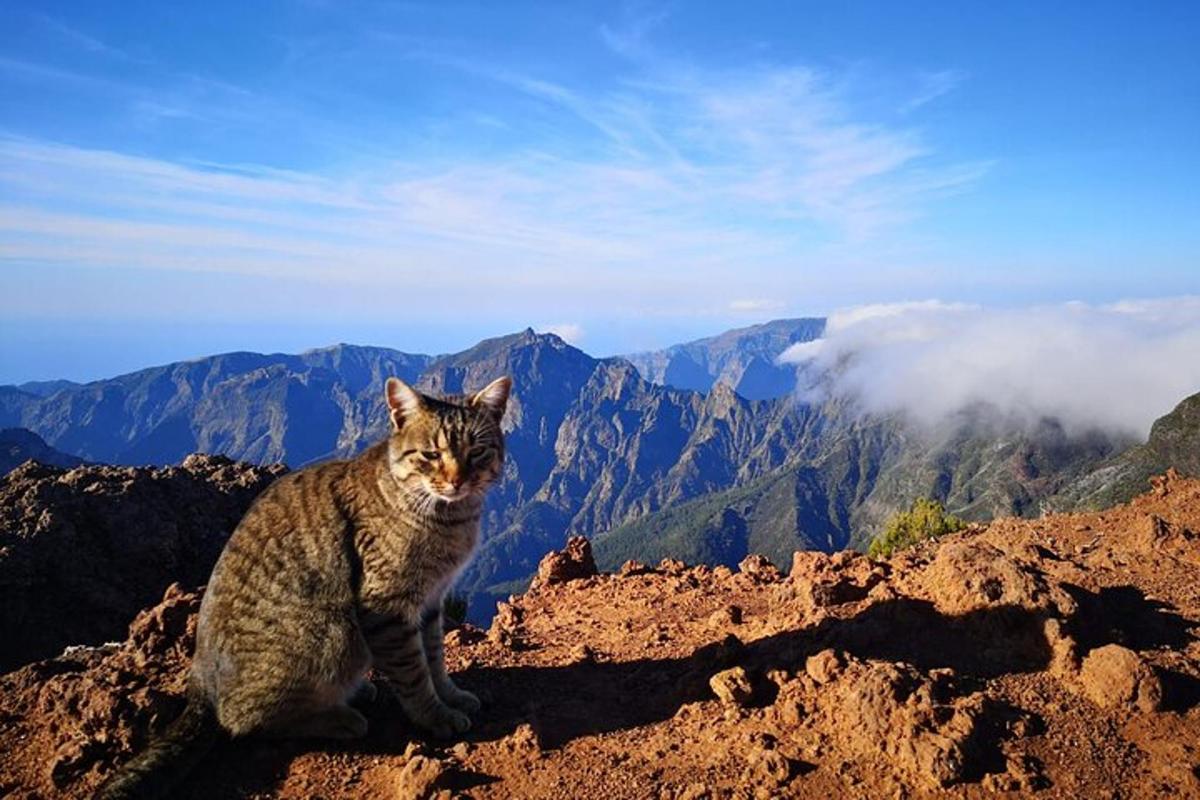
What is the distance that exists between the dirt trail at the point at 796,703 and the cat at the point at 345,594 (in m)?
0.33

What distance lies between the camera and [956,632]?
668cm

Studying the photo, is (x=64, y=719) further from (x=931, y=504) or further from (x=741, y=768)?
(x=931, y=504)

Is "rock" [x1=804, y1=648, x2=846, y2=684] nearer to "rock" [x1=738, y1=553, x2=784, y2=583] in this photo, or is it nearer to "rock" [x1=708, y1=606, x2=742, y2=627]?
"rock" [x1=708, y1=606, x2=742, y2=627]

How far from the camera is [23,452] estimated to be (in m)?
97.2

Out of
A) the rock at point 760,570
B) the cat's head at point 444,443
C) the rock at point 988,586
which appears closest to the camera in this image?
the cat's head at point 444,443

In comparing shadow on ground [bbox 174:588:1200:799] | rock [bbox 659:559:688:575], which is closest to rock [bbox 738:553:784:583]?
rock [bbox 659:559:688:575]

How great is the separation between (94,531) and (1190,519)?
2107cm

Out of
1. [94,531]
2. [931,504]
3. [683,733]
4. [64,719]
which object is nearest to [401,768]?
[683,733]

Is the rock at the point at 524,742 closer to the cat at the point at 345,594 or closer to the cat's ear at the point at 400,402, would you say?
the cat at the point at 345,594

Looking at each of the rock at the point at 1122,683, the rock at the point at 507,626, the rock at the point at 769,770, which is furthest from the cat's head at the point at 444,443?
the rock at the point at 1122,683

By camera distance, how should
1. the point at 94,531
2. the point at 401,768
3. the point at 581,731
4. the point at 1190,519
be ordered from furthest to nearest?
the point at 94,531 → the point at 1190,519 → the point at 581,731 → the point at 401,768

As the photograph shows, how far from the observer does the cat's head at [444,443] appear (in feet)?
20.9

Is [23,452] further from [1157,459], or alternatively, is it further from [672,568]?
[1157,459]

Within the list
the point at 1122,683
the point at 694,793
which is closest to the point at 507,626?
the point at 694,793
